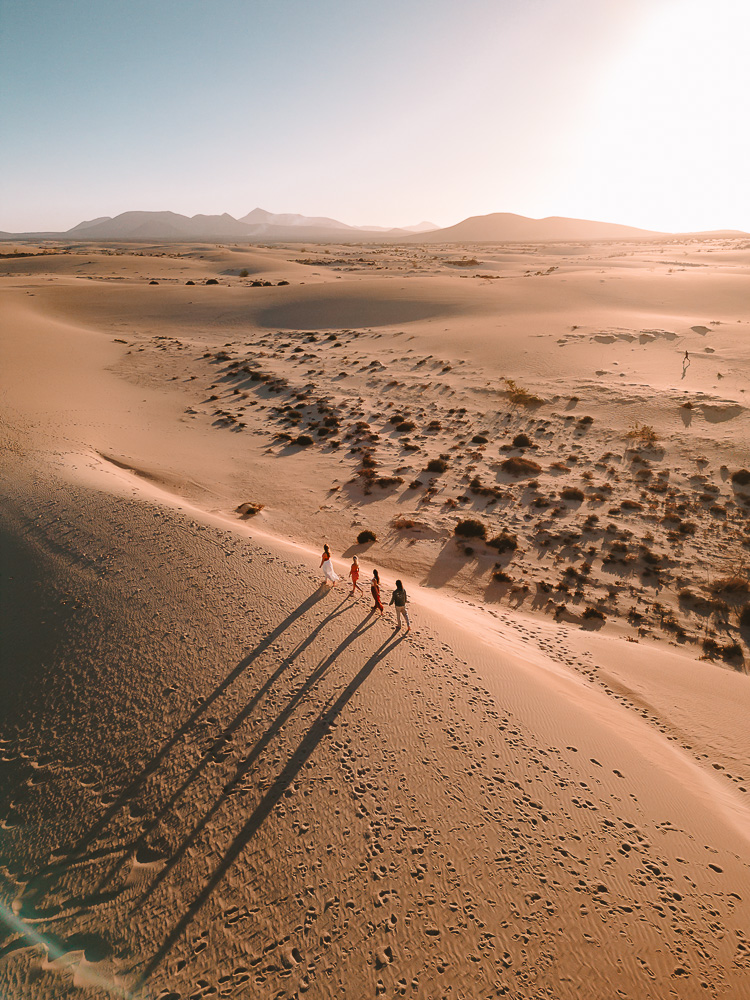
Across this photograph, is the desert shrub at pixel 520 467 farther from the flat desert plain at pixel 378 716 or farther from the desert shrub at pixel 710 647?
the desert shrub at pixel 710 647

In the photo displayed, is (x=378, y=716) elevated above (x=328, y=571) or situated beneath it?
situated beneath

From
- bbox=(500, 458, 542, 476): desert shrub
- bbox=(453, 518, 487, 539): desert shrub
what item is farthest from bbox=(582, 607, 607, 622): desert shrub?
bbox=(500, 458, 542, 476): desert shrub

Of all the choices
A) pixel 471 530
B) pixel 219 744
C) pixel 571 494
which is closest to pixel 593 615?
pixel 471 530

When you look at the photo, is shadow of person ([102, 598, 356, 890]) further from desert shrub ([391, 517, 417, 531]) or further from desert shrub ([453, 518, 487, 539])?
desert shrub ([453, 518, 487, 539])

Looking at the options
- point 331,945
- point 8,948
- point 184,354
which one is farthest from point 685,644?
point 184,354

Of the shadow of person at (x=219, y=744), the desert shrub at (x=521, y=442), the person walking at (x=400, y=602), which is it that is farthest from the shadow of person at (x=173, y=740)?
the desert shrub at (x=521, y=442)

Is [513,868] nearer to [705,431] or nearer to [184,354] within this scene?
[705,431]

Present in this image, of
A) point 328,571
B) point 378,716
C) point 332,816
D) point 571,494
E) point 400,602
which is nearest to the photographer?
point 332,816

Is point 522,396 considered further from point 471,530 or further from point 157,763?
point 157,763
